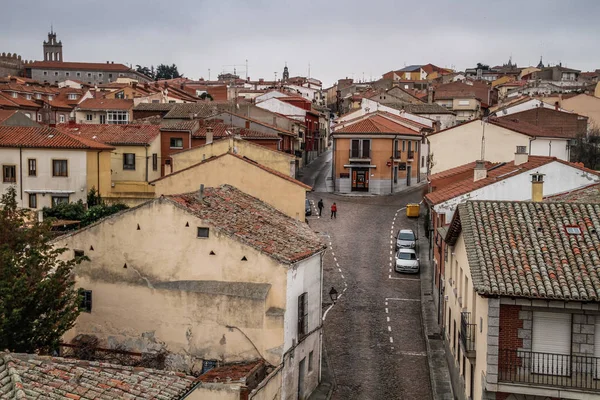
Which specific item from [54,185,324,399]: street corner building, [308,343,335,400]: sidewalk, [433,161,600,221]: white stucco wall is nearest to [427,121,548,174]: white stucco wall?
[433,161,600,221]: white stucco wall

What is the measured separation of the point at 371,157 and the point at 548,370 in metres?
47.6

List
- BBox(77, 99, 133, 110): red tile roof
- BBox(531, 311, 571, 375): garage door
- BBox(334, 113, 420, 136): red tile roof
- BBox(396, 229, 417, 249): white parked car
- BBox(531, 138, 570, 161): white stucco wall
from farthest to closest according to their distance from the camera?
1. BBox(77, 99, 133, 110): red tile roof
2. BBox(334, 113, 420, 136): red tile roof
3. BBox(531, 138, 570, 161): white stucco wall
4. BBox(396, 229, 417, 249): white parked car
5. BBox(531, 311, 571, 375): garage door

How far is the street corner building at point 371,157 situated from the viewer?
64812 millimetres

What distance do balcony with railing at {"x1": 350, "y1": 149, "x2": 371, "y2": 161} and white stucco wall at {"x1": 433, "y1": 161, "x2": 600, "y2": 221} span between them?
32584 millimetres

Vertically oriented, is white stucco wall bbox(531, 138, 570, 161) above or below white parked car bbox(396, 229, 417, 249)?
above

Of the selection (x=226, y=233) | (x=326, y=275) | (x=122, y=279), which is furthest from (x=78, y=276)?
(x=326, y=275)

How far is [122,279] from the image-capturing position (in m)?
24.7

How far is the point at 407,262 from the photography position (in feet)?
133

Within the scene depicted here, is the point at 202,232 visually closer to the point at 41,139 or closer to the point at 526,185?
the point at 526,185

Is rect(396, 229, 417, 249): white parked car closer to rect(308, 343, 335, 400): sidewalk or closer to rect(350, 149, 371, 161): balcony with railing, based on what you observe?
rect(308, 343, 335, 400): sidewalk

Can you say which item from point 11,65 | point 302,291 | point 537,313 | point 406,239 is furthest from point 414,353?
point 11,65

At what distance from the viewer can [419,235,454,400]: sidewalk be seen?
2596 cm

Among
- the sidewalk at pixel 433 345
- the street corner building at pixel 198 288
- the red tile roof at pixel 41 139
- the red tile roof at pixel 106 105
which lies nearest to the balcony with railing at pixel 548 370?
the street corner building at pixel 198 288

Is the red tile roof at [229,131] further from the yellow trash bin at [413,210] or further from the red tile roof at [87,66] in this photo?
the red tile roof at [87,66]
